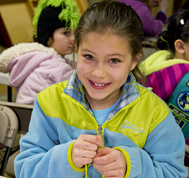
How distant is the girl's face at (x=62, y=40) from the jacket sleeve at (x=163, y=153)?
119 cm

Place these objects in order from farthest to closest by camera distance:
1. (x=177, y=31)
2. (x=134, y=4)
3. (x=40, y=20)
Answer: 1. (x=134, y=4)
2. (x=40, y=20)
3. (x=177, y=31)

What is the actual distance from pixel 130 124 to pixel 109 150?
17 cm

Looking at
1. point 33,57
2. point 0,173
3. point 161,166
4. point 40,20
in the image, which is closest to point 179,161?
point 161,166

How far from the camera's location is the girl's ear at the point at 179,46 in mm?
1490

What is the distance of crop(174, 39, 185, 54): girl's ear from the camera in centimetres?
149

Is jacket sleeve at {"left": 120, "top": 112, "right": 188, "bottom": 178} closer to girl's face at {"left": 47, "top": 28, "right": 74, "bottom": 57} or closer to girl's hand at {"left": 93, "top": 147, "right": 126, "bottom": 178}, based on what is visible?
girl's hand at {"left": 93, "top": 147, "right": 126, "bottom": 178}

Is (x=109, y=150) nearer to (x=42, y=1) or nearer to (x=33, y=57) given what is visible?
(x=33, y=57)

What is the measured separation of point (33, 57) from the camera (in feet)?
5.41

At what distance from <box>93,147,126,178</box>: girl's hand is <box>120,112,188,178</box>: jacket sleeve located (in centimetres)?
5

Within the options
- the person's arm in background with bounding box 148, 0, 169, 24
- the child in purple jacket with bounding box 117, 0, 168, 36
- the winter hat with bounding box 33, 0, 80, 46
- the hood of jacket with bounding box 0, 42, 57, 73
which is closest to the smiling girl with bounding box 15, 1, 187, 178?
the hood of jacket with bounding box 0, 42, 57, 73

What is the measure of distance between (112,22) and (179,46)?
0.79 m

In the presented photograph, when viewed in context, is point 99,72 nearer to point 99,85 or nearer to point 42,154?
point 99,85

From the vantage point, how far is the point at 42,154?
86 centimetres

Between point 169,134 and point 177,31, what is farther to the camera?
point 177,31
